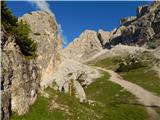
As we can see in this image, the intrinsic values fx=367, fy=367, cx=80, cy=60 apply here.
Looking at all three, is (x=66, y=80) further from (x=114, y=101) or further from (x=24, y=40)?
(x=24, y=40)

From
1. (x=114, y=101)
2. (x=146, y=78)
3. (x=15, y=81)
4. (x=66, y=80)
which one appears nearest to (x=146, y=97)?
(x=114, y=101)

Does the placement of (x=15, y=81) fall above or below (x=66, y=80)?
below

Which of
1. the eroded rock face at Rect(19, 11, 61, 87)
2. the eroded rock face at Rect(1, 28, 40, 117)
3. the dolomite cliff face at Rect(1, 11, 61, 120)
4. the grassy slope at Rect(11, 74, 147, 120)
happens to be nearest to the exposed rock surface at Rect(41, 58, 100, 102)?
the eroded rock face at Rect(19, 11, 61, 87)

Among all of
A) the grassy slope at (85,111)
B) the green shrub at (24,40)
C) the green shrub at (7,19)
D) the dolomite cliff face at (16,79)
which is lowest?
the grassy slope at (85,111)

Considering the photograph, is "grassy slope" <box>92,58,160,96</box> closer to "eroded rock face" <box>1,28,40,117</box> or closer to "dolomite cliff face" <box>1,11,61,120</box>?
"dolomite cliff face" <box>1,11,61,120</box>

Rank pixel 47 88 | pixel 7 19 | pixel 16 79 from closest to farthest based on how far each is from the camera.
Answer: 1. pixel 16 79
2. pixel 7 19
3. pixel 47 88

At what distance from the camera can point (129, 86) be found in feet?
290

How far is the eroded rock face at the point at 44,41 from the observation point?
6581cm

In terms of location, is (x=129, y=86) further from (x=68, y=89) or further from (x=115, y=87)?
(x=68, y=89)

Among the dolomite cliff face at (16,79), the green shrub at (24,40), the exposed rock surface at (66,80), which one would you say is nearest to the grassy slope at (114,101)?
the exposed rock surface at (66,80)

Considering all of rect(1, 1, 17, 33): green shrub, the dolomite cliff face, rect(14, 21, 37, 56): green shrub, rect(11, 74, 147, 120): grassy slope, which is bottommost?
rect(11, 74, 147, 120): grassy slope

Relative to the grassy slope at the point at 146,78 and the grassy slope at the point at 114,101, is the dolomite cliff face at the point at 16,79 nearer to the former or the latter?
the grassy slope at the point at 114,101

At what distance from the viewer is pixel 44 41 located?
67812mm

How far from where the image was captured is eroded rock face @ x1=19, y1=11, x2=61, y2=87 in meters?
65.8
